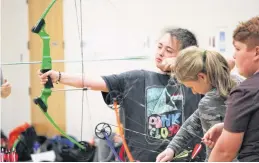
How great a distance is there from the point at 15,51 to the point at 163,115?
1.74 ft

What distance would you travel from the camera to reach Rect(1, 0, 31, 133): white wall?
112 cm

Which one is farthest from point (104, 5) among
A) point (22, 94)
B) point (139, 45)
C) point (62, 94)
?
point (22, 94)

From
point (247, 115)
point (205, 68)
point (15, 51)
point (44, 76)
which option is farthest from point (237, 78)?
point (15, 51)

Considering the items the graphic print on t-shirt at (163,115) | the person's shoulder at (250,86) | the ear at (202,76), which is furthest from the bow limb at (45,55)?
the person's shoulder at (250,86)

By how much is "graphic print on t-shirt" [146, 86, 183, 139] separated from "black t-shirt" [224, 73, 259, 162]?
30cm

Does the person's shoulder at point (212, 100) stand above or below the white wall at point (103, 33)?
below

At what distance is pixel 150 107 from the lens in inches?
40.9

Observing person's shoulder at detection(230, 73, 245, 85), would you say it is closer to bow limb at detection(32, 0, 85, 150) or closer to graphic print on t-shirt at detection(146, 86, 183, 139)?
graphic print on t-shirt at detection(146, 86, 183, 139)

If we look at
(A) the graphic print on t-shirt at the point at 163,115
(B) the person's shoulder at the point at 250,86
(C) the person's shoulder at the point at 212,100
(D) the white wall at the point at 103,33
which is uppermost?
(D) the white wall at the point at 103,33

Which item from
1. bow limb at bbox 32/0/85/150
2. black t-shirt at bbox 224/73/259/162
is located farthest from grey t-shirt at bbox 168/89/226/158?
bow limb at bbox 32/0/85/150

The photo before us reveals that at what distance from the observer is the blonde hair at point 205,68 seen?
0.89 meters

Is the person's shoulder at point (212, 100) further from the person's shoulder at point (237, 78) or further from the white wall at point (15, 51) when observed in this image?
the white wall at point (15, 51)

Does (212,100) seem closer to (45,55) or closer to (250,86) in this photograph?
(250,86)

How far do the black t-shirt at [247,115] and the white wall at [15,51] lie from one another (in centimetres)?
70
